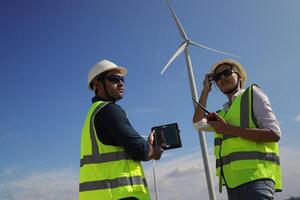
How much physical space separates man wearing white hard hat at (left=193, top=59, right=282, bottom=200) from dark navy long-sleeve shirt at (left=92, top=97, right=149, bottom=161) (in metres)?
1.58

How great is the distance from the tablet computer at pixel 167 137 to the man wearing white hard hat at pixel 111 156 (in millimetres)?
191

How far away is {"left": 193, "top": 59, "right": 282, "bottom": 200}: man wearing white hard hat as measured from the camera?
6.21 meters

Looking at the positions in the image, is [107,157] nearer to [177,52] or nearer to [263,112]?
[263,112]

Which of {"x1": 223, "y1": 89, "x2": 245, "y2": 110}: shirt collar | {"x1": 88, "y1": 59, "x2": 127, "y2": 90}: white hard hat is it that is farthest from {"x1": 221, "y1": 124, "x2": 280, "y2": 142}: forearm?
{"x1": 88, "y1": 59, "x2": 127, "y2": 90}: white hard hat

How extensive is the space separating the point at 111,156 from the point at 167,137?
1.15m

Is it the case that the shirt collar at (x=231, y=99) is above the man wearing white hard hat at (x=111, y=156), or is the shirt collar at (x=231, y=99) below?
above

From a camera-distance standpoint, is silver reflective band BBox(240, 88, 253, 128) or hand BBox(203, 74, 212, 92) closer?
silver reflective band BBox(240, 88, 253, 128)

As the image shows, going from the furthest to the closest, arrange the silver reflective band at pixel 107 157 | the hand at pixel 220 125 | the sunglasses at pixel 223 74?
the sunglasses at pixel 223 74, the hand at pixel 220 125, the silver reflective band at pixel 107 157

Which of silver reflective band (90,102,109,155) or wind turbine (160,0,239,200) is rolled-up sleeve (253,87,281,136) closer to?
silver reflective band (90,102,109,155)

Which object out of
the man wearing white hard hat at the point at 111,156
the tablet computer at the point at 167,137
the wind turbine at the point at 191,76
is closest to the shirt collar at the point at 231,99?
the tablet computer at the point at 167,137

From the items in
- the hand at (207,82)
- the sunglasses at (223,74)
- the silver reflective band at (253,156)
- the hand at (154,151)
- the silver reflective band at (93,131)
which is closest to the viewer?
the silver reflective band at (93,131)

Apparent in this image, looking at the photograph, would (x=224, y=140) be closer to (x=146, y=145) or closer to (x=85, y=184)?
(x=146, y=145)

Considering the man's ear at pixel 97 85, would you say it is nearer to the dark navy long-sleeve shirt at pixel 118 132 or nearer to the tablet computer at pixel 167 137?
the dark navy long-sleeve shirt at pixel 118 132

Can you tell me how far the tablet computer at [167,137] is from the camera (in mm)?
6477
